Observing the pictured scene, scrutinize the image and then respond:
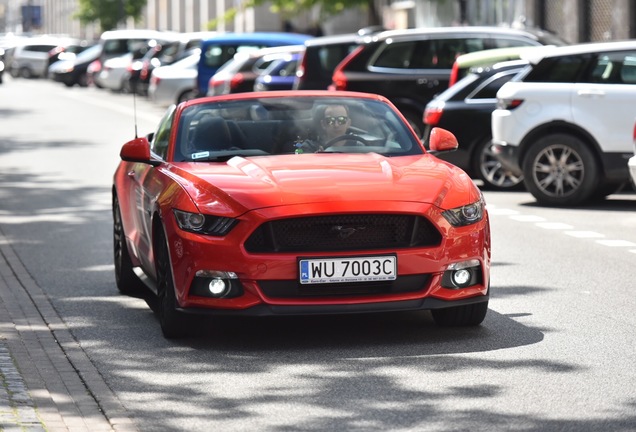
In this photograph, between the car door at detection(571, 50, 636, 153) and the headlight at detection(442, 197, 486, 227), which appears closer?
the headlight at detection(442, 197, 486, 227)

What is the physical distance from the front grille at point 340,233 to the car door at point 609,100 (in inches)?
325

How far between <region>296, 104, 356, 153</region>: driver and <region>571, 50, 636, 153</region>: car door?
702cm

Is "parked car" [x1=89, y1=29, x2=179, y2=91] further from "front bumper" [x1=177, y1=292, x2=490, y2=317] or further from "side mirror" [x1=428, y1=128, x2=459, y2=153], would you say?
"front bumper" [x1=177, y1=292, x2=490, y2=317]

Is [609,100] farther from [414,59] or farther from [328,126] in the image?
[328,126]

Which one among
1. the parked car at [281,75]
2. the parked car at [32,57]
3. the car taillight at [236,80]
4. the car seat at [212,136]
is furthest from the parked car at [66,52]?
the car seat at [212,136]

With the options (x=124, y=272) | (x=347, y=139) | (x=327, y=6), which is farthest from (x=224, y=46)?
(x=347, y=139)

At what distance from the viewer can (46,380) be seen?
302 inches

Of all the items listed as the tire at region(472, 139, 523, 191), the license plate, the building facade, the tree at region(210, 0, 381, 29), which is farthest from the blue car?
the license plate

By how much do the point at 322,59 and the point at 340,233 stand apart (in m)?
18.5

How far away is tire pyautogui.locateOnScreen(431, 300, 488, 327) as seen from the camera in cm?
889

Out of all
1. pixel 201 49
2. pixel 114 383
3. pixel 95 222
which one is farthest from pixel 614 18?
pixel 114 383

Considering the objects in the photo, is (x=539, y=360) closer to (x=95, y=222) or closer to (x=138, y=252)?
(x=138, y=252)

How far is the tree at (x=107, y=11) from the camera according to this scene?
94.2 metres

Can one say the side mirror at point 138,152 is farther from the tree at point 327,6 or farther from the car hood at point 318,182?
the tree at point 327,6
